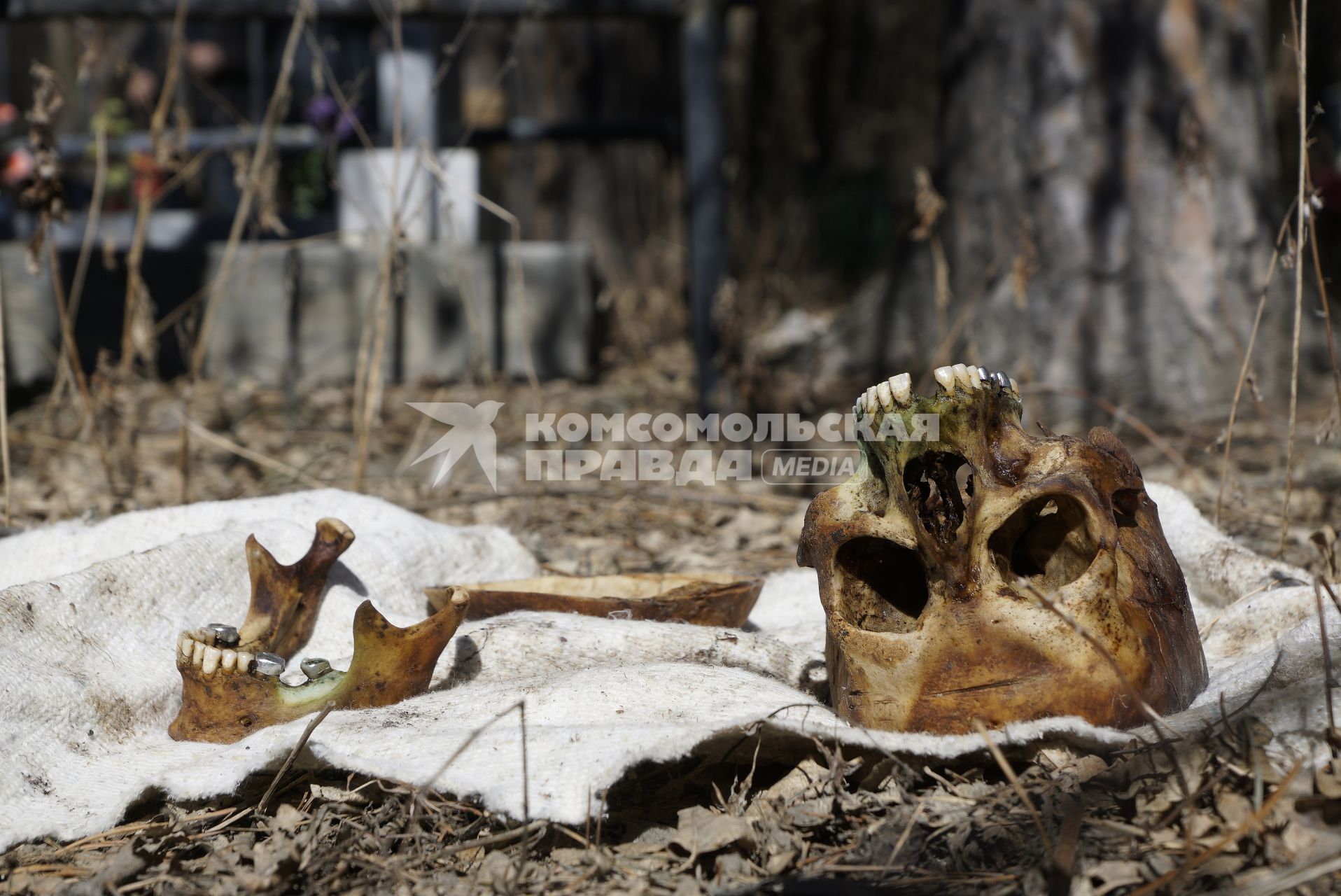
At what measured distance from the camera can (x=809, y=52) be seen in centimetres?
934

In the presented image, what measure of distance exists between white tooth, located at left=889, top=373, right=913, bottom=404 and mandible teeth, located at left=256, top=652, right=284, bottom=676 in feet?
3.52

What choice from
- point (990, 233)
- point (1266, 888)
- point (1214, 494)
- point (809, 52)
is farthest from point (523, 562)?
point (809, 52)

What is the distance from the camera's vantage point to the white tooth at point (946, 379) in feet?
5.16

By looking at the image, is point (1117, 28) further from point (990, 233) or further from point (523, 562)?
point (523, 562)

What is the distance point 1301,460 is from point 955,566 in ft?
8.02

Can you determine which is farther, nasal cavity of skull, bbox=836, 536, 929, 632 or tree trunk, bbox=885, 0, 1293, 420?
tree trunk, bbox=885, 0, 1293, 420

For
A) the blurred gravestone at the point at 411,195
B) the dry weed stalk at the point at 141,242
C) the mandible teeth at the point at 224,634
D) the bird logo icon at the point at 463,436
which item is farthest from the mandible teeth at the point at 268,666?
the blurred gravestone at the point at 411,195

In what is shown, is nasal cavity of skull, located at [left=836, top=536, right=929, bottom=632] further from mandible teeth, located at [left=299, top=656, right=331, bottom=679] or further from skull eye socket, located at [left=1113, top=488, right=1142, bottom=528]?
mandible teeth, located at [left=299, top=656, right=331, bottom=679]

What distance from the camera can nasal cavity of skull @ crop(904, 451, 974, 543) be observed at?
5.60ft

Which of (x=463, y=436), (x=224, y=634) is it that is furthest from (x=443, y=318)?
(x=224, y=634)

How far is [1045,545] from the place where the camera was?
177 centimetres

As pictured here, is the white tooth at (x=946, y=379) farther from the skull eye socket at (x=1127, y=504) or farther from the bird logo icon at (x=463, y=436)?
the bird logo icon at (x=463, y=436)

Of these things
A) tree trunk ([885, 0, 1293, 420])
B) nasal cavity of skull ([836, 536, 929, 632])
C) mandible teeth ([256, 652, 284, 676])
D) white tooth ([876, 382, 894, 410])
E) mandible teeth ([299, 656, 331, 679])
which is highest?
tree trunk ([885, 0, 1293, 420])

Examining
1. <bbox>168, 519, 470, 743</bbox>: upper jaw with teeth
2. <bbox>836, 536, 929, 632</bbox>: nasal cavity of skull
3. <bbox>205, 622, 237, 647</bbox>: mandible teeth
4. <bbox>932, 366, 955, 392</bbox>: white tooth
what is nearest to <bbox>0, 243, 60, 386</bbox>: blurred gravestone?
<bbox>205, 622, 237, 647</bbox>: mandible teeth
